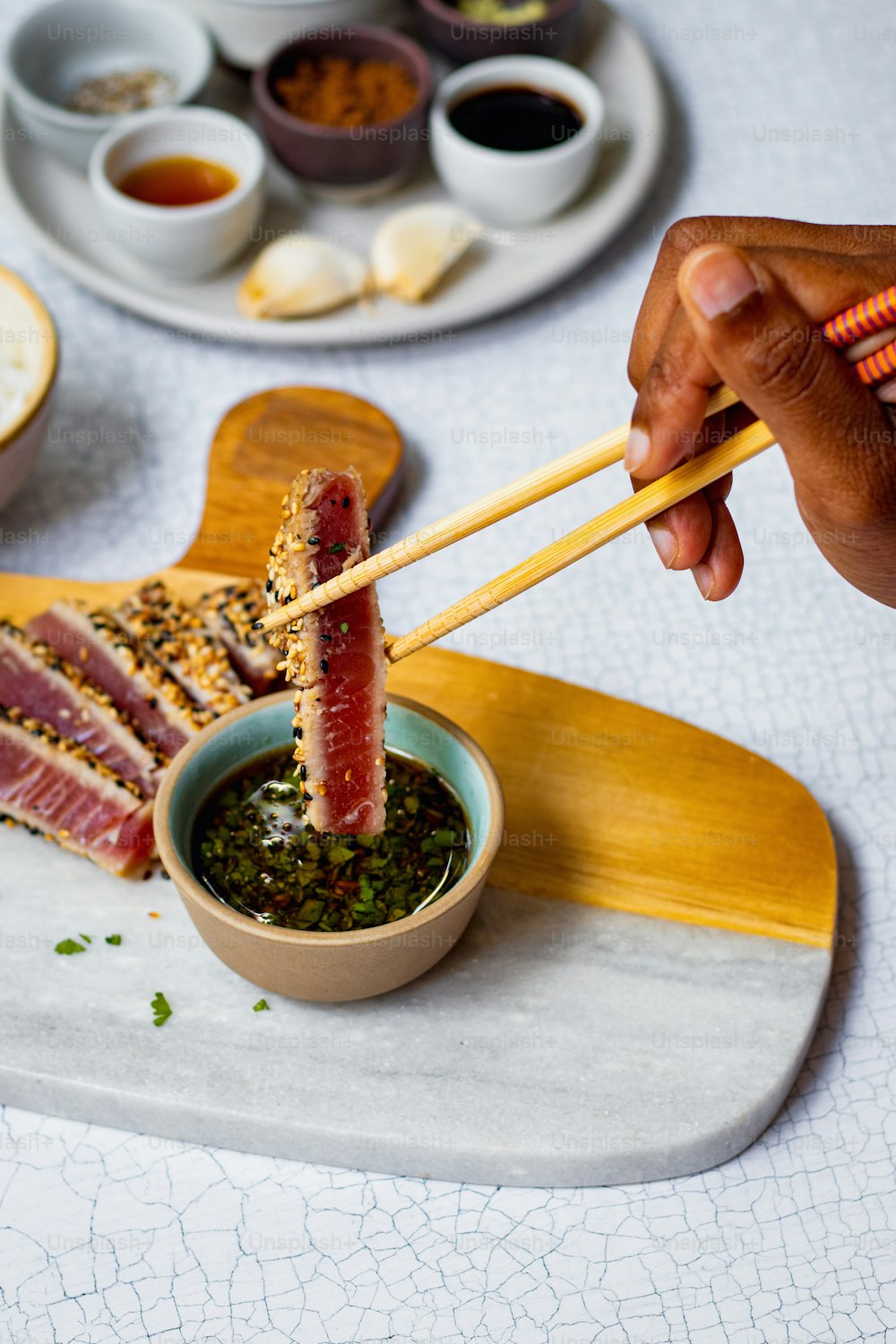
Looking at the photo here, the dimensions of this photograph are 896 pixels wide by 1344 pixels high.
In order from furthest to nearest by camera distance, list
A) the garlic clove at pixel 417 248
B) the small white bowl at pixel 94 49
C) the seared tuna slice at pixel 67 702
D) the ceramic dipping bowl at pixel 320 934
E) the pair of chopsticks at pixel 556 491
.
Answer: the small white bowl at pixel 94 49, the garlic clove at pixel 417 248, the seared tuna slice at pixel 67 702, the ceramic dipping bowl at pixel 320 934, the pair of chopsticks at pixel 556 491

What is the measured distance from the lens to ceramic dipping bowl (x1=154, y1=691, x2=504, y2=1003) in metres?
2.45

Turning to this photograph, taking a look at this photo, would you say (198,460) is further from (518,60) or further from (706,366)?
(706,366)

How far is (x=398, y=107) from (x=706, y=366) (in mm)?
2839

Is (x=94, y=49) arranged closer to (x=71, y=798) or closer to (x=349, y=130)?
(x=349, y=130)

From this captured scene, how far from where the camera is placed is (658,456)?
2.32 metres

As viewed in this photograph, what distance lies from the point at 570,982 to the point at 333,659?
0.85m

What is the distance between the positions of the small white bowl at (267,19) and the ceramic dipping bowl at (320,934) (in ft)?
9.93

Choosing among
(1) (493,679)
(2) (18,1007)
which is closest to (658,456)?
(1) (493,679)

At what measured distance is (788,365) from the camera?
2090 millimetres

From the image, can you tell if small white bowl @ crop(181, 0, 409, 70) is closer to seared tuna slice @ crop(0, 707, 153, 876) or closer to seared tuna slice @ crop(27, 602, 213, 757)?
seared tuna slice @ crop(27, 602, 213, 757)

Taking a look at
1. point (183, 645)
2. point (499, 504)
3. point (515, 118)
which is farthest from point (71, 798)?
point (515, 118)

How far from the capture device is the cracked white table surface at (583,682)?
245 centimetres

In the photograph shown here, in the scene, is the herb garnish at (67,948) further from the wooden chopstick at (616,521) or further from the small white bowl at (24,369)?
the small white bowl at (24,369)

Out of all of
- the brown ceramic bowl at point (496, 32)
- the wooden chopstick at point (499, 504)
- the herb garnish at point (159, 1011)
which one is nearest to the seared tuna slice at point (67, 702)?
the herb garnish at point (159, 1011)
